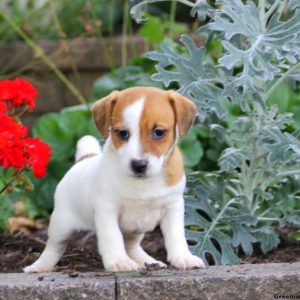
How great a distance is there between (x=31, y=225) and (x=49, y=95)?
2258mm

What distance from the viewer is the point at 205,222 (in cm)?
436

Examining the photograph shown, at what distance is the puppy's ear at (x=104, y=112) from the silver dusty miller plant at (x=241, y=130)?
622mm

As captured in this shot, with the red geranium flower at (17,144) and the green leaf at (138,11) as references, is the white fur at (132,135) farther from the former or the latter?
the green leaf at (138,11)

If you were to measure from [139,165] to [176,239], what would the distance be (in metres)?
0.43

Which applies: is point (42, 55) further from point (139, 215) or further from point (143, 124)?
point (143, 124)

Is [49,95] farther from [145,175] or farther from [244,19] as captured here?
[145,175]

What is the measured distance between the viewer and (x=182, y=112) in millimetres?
3479

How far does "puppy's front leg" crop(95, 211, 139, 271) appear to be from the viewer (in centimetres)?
351

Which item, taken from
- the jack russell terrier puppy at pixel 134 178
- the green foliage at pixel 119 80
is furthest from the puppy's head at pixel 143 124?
the green foliage at pixel 119 80

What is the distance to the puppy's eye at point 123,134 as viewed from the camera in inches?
133

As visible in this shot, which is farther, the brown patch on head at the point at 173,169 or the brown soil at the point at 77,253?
the brown soil at the point at 77,253

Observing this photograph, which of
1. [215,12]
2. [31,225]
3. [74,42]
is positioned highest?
[215,12]

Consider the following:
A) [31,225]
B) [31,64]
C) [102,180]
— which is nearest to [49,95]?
[31,64]

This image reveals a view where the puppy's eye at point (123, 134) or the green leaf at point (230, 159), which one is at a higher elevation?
the puppy's eye at point (123, 134)
